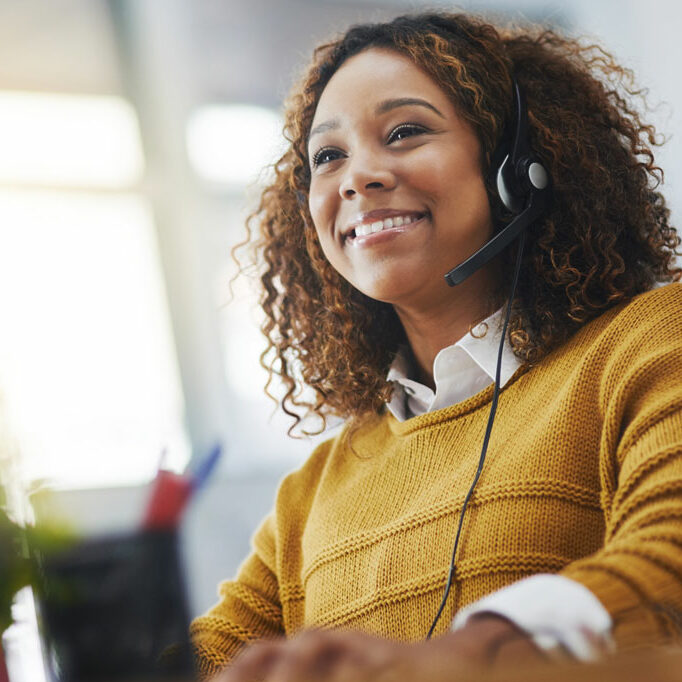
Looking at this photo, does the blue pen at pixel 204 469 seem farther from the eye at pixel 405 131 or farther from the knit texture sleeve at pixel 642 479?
the eye at pixel 405 131

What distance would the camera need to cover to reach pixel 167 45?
10.3ft

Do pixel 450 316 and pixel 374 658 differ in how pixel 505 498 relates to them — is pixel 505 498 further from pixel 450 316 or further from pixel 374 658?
pixel 374 658

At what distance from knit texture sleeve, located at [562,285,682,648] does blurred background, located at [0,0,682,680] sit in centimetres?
209

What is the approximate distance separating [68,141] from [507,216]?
2.36 meters

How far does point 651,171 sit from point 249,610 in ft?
2.66

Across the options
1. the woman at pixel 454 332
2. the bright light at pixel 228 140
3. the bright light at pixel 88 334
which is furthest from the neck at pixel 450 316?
the bright light at pixel 228 140

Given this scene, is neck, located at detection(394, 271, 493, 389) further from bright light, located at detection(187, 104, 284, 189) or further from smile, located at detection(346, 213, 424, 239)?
bright light, located at detection(187, 104, 284, 189)

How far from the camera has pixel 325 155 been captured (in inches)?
47.9

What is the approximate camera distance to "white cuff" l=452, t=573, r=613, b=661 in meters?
0.56

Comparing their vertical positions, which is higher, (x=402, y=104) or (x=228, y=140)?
(x=228, y=140)

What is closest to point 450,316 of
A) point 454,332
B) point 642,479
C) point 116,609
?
point 454,332

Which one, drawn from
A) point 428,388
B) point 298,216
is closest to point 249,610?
point 428,388

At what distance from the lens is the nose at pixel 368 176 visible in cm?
111

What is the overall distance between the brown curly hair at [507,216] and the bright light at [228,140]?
1.89m
